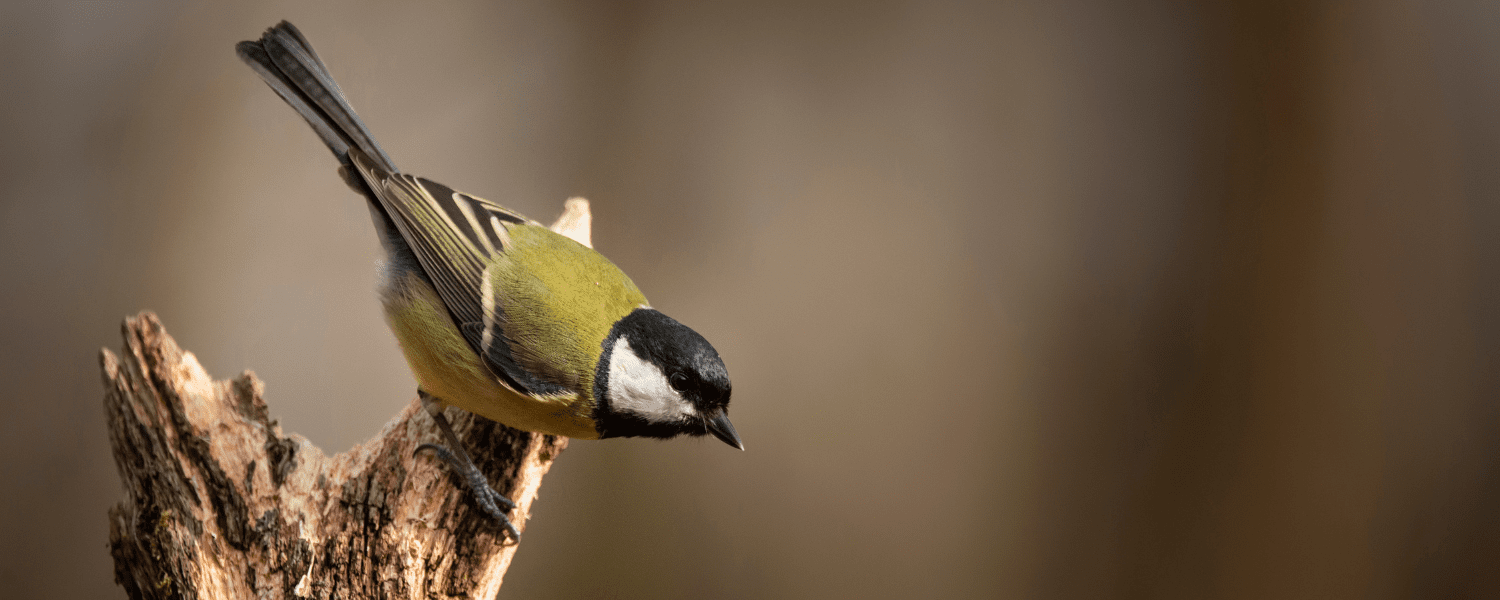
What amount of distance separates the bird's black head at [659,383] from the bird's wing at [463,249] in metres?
0.07

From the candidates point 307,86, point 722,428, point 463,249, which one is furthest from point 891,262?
point 307,86

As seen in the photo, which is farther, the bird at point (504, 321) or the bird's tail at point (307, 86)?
the bird's tail at point (307, 86)

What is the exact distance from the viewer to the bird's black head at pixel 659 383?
3.15ft

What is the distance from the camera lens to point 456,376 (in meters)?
0.98

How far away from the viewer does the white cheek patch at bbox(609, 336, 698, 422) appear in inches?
38.4

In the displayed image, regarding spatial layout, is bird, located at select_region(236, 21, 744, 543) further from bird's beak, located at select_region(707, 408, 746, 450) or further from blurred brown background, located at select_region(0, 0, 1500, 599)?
blurred brown background, located at select_region(0, 0, 1500, 599)

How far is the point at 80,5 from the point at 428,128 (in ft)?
2.09

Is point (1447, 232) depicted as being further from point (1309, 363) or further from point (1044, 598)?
point (1044, 598)

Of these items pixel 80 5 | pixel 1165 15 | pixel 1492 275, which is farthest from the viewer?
pixel 1165 15

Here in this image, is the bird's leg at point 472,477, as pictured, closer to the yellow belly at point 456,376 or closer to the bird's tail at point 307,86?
the yellow belly at point 456,376

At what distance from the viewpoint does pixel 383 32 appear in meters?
1.76

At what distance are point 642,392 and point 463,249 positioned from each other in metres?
0.33

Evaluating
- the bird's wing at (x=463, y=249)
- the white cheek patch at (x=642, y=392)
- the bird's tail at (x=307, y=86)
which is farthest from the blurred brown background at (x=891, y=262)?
the white cheek patch at (x=642, y=392)

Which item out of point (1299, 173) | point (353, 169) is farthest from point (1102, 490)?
point (353, 169)
